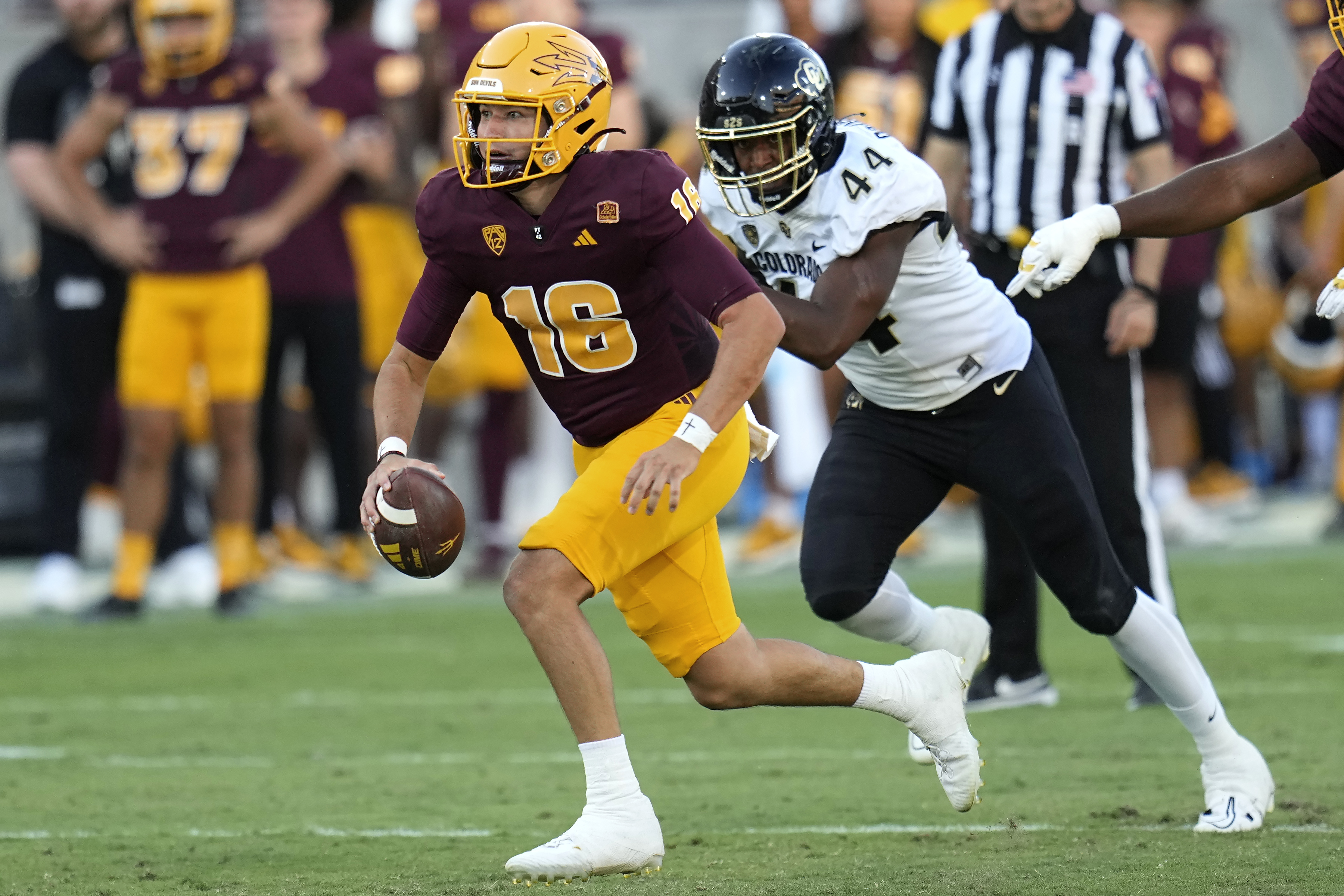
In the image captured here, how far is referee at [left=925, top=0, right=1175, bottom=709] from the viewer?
17.6ft

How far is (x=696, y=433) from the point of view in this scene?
3.66 metres

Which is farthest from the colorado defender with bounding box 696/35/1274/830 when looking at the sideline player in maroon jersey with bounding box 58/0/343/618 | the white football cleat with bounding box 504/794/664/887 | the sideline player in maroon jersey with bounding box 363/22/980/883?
the sideline player in maroon jersey with bounding box 58/0/343/618

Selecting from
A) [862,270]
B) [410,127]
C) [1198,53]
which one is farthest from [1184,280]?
[862,270]

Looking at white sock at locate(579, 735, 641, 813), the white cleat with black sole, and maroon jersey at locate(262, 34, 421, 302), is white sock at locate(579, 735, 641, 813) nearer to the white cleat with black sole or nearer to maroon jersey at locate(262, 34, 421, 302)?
the white cleat with black sole

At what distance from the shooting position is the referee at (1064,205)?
5379 millimetres

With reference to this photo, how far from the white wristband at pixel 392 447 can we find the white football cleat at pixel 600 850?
2.58 feet

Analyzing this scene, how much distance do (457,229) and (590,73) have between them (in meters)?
0.41

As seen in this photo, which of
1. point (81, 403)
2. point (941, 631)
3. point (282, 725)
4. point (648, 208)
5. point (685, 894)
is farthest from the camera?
point (81, 403)

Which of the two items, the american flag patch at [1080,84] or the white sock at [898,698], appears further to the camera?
the american flag patch at [1080,84]

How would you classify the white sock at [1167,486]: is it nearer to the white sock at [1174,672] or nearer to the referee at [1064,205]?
the referee at [1064,205]

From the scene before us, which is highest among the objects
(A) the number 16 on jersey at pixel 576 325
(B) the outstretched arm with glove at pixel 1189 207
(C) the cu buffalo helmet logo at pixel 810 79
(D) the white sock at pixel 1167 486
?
(C) the cu buffalo helmet logo at pixel 810 79

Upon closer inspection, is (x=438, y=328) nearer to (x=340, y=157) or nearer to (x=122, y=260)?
(x=122, y=260)

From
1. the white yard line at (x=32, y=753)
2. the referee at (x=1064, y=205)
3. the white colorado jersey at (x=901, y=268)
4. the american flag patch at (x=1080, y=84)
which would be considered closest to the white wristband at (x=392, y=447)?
the white colorado jersey at (x=901, y=268)

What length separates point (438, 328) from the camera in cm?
405
